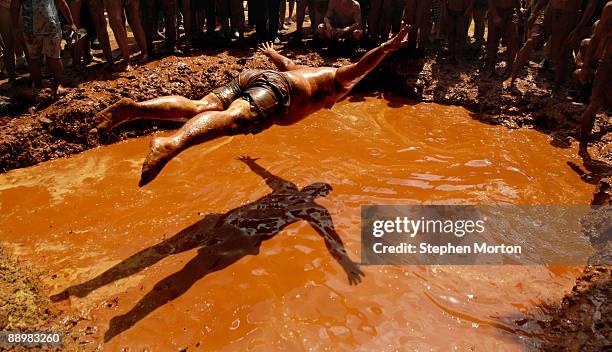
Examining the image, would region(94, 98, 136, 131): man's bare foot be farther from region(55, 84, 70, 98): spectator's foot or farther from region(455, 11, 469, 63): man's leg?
region(455, 11, 469, 63): man's leg

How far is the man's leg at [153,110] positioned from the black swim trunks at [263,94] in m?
0.22

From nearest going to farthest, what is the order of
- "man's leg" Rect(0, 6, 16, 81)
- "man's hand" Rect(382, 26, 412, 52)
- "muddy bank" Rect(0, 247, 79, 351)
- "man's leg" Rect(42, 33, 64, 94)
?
"muddy bank" Rect(0, 247, 79, 351), "man's hand" Rect(382, 26, 412, 52), "man's leg" Rect(42, 33, 64, 94), "man's leg" Rect(0, 6, 16, 81)

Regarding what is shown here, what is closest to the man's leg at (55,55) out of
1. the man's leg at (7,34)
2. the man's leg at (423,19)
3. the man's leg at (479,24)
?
the man's leg at (7,34)

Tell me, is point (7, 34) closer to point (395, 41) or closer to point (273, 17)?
point (273, 17)

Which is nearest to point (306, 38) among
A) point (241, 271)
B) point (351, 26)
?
point (351, 26)

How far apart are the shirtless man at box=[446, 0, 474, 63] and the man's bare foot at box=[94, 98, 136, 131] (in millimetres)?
6336

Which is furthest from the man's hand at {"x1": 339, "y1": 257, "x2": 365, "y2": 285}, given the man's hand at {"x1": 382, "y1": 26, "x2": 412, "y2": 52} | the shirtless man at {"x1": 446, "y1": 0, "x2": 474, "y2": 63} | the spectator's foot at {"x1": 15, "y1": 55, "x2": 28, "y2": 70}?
the spectator's foot at {"x1": 15, "y1": 55, "x2": 28, "y2": 70}

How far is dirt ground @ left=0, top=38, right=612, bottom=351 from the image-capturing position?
299cm

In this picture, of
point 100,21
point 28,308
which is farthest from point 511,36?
point 28,308

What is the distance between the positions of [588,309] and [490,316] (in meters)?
0.60

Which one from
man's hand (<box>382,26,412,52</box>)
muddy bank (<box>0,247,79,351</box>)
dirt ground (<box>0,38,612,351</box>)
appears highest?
man's hand (<box>382,26,412,52</box>)

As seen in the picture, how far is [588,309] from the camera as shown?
2580 millimetres

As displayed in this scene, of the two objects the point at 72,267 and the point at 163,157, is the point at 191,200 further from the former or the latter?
the point at 163,157

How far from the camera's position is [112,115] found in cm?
286
